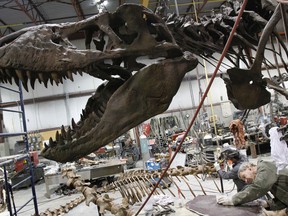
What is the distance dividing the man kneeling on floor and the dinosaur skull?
2.01m

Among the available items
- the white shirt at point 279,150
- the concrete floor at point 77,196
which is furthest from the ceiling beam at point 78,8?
the white shirt at point 279,150

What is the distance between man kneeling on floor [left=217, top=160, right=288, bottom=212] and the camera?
10.8ft

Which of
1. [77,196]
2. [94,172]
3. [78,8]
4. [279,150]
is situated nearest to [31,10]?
[78,8]

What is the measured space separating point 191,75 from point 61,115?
7.69 meters

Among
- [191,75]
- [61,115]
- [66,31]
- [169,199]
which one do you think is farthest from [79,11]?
[66,31]

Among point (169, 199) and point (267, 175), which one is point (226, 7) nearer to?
point (267, 175)

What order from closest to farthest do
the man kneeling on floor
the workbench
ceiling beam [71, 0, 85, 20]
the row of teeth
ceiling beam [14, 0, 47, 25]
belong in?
the row of teeth
the man kneeling on floor
the workbench
ceiling beam [14, 0, 47, 25]
ceiling beam [71, 0, 85, 20]

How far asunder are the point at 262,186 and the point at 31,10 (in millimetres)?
12089

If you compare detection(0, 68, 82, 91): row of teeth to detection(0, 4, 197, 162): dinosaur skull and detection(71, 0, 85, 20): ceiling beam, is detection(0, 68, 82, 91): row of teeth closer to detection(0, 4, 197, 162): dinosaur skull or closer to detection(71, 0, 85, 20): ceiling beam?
detection(0, 4, 197, 162): dinosaur skull

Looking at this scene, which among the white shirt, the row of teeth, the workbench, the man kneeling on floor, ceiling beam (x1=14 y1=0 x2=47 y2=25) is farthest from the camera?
ceiling beam (x1=14 y1=0 x2=47 y2=25)

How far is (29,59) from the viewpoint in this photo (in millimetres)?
1536

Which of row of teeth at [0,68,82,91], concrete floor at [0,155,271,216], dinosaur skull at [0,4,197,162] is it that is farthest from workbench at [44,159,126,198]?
row of teeth at [0,68,82,91]

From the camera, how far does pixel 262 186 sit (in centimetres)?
327

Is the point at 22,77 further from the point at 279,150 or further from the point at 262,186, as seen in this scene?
the point at 279,150
